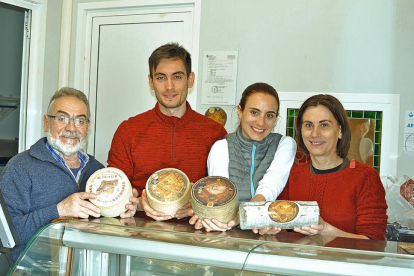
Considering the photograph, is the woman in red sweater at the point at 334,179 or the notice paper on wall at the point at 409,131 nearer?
the woman in red sweater at the point at 334,179

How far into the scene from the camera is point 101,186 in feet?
5.33

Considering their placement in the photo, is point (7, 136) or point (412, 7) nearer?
point (412, 7)

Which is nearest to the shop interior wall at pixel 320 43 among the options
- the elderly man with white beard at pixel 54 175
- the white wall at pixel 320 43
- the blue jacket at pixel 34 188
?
the white wall at pixel 320 43

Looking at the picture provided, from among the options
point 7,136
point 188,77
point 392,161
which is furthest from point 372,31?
point 7,136

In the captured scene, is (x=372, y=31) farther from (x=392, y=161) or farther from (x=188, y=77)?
(x=188, y=77)

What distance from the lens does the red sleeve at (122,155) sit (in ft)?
6.98

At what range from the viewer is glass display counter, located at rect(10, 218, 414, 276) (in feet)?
3.93

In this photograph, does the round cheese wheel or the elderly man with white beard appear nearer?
the elderly man with white beard

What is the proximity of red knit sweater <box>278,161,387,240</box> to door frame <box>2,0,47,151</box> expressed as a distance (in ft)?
8.31

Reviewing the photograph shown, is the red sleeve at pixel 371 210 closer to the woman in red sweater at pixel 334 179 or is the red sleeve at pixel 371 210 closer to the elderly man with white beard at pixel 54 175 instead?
the woman in red sweater at pixel 334 179

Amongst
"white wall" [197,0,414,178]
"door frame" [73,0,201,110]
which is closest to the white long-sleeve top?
"white wall" [197,0,414,178]

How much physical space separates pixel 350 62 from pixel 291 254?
2148 millimetres

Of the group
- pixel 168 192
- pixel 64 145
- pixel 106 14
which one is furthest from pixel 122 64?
pixel 168 192

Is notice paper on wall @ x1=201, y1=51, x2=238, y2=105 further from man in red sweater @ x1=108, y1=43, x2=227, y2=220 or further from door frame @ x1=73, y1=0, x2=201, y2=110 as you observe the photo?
man in red sweater @ x1=108, y1=43, x2=227, y2=220
